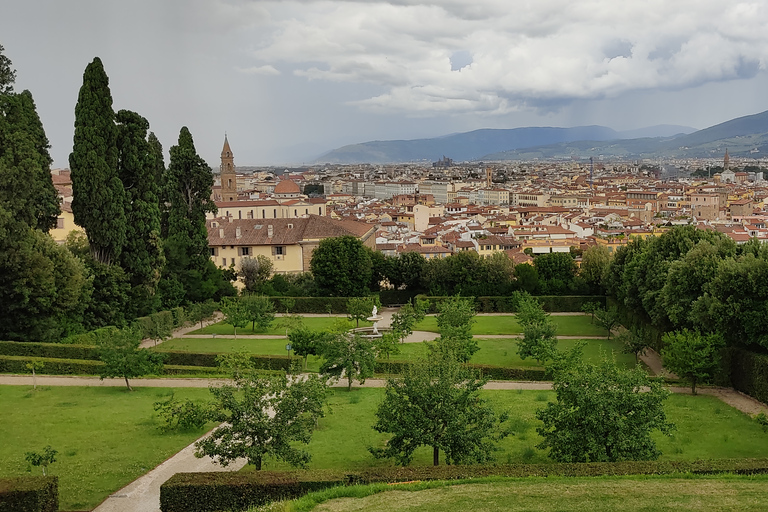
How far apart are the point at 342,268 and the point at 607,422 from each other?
34834mm

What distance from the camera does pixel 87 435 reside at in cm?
1978

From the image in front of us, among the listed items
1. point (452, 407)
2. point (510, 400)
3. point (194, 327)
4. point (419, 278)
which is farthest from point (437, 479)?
point (419, 278)

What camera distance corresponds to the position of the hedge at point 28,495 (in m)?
13.8

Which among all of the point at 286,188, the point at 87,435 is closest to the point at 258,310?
the point at 87,435

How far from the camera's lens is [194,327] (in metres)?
43.0

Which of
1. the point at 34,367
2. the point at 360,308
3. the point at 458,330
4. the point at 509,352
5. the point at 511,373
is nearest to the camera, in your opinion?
the point at 34,367

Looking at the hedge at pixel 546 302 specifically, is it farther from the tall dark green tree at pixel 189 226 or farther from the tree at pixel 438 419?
the tree at pixel 438 419

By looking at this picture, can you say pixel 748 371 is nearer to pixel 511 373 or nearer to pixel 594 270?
pixel 511 373

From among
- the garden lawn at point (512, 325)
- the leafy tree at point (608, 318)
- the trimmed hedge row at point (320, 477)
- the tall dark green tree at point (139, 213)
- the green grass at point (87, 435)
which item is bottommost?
the garden lawn at point (512, 325)

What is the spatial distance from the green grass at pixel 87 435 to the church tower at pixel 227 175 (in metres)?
88.3

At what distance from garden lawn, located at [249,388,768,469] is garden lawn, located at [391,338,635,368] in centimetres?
587

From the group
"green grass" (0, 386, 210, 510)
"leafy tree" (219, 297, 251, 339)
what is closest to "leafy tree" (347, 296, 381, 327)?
"leafy tree" (219, 297, 251, 339)

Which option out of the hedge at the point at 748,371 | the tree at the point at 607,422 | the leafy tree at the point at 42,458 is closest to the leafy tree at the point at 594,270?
the hedge at the point at 748,371

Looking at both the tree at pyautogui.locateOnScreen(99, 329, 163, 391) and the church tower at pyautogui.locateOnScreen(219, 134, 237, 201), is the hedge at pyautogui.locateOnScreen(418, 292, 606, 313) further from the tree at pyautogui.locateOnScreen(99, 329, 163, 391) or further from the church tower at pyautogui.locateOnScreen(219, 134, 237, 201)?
the church tower at pyautogui.locateOnScreen(219, 134, 237, 201)
